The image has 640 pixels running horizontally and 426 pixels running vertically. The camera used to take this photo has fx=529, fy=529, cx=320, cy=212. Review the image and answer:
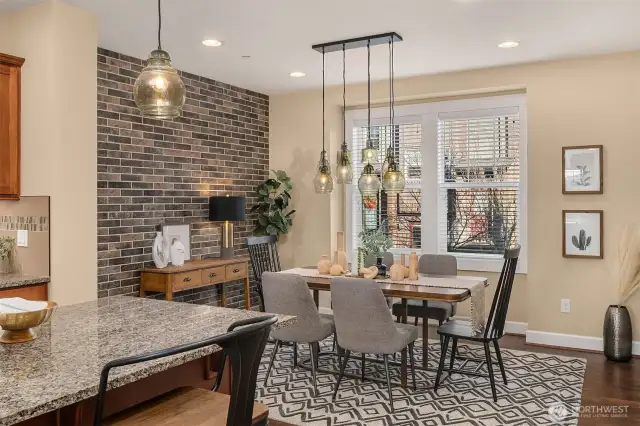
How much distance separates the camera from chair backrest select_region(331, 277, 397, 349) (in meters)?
3.44

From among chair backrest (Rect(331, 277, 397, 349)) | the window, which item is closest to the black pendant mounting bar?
the window

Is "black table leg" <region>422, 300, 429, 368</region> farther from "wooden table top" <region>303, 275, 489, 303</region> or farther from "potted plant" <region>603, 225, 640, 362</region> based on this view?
"potted plant" <region>603, 225, 640, 362</region>

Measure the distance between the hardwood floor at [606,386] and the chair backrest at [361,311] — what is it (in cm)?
74

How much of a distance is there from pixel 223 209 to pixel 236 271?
668mm

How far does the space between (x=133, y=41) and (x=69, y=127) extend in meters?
1.19

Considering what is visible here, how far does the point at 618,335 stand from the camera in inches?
178

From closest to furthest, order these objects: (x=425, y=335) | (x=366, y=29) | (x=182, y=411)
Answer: (x=182, y=411) < (x=366, y=29) < (x=425, y=335)

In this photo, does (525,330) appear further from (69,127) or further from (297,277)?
(69,127)

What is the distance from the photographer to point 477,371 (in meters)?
4.21

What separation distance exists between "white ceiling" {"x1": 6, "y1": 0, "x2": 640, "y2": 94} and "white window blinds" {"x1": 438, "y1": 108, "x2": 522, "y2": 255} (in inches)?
29.0

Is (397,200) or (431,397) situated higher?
(397,200)

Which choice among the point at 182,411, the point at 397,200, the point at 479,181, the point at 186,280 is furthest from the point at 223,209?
the point at 182,411

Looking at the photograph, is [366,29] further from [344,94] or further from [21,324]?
[21,324]

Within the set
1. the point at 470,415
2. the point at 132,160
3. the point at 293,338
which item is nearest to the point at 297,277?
the point at 293,338
